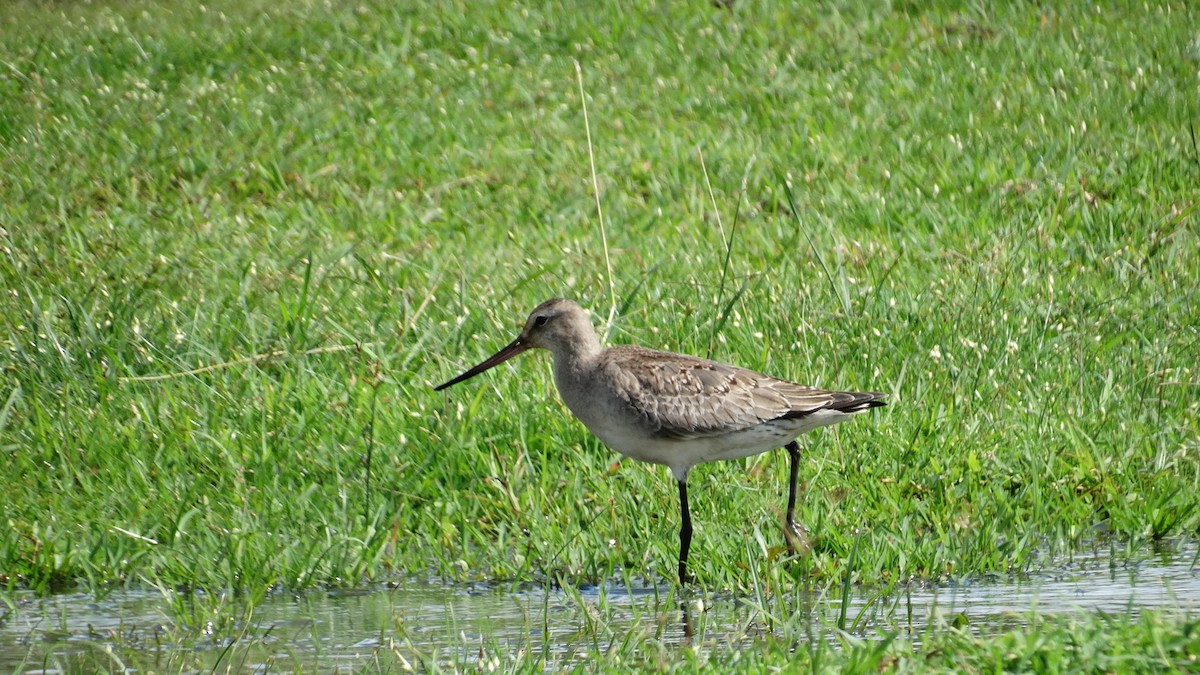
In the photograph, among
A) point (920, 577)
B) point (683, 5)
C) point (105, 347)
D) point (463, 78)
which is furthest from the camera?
point (683, 5)

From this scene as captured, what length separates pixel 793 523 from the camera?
243 inches

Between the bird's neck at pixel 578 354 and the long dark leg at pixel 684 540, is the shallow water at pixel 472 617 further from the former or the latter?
the bird's neck at pixel 578 354

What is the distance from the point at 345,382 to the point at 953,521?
3.14m

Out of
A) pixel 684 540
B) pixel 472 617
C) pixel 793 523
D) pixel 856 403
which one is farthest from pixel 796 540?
pixel 472 617

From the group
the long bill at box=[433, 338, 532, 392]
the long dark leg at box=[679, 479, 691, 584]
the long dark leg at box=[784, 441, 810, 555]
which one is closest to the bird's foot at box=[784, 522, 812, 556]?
the long dark leg at box=[784, 441, 810, 555]

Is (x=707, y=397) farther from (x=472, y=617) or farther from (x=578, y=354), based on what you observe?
(x=472, y=617)

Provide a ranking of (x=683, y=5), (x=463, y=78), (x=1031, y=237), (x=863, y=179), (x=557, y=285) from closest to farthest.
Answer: (x=557, y=285) < (x=1031, y=237) < (x=863, y=179) < (x=463, y=78) < (x=683, y=5)

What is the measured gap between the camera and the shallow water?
5.08m

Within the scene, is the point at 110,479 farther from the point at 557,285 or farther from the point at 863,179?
the point at 863,179

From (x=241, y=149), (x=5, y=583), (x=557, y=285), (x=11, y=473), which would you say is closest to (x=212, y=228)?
(x=241, y=149)

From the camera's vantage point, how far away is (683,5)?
618 inches

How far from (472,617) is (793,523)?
4.72ft

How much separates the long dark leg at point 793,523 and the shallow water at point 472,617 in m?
0.22

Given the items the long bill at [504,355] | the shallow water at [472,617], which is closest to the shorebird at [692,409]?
the long bill at [504,355]
